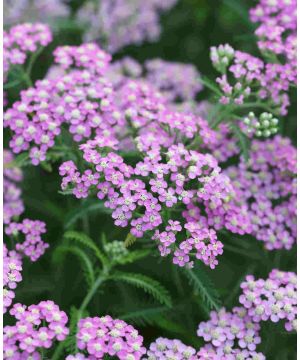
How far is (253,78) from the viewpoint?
3.04 meters

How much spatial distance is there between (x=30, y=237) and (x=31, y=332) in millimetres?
641

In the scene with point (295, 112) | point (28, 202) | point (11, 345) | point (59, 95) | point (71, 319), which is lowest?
point (11, 345)

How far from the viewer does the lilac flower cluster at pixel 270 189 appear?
9.89 ft

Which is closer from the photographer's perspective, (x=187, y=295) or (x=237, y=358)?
(x=237, y=358)

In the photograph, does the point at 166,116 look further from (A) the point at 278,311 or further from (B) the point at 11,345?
(B) the point at 11,345

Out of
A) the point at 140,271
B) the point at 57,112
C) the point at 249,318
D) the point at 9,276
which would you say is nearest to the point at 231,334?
the point at 249,318

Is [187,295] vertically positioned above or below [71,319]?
above

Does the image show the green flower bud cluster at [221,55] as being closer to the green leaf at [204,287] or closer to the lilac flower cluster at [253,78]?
the lilac flower cluster at [253,78]

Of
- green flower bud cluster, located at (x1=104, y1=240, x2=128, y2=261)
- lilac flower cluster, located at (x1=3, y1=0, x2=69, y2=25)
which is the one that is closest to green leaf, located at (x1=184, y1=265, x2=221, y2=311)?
green flower bud cluster, located at (x1=104, y1=240, x2=128, y2=261)

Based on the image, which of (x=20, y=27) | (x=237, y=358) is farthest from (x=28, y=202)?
(x=237, y=358)

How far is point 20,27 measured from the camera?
3248 millimetres

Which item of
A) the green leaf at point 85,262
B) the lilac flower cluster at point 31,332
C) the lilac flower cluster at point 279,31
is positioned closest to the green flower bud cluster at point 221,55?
the lilac flower cluster at point 279,31

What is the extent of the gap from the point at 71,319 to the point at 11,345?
0.33 metres

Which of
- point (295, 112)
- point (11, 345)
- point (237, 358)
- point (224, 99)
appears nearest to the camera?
point (11, 345)
